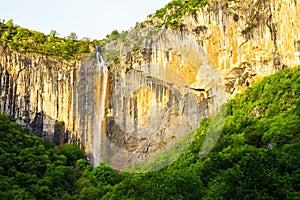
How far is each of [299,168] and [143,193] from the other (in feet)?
28.4

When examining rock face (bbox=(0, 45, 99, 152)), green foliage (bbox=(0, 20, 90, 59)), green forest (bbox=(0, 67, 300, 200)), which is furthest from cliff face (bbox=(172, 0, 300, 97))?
green foliage (bbox=(0, 20, 90, 59))

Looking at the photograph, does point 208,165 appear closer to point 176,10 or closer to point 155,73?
point 155,73

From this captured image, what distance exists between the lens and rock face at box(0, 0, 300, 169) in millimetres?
50094

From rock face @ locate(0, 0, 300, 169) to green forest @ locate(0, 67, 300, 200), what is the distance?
2.29 m

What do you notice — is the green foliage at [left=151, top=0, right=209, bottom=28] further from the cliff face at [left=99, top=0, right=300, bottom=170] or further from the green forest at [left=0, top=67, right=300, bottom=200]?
the green forest at [left=0, top=67, right=300, bottom=200]

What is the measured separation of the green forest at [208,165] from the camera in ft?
97.2

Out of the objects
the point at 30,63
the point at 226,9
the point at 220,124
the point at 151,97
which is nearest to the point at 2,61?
the point at 30,63

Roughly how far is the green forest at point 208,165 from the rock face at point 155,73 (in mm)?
2289

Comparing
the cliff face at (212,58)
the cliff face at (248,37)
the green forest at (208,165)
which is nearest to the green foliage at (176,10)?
the cliff face at (212,58)

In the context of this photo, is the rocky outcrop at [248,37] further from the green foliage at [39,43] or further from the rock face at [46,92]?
the green foliage at [39,43]

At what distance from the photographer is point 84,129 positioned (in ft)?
188

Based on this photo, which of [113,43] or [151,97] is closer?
[113,43]

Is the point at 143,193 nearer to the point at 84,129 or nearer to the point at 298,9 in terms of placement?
the point at 84,129

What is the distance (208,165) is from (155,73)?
18834 mm
